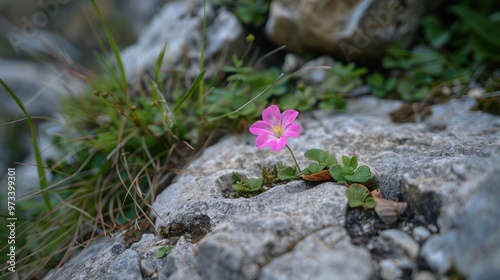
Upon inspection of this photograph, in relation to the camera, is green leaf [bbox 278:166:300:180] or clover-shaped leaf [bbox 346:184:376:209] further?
green leaf [bbox 278:166:300:180]

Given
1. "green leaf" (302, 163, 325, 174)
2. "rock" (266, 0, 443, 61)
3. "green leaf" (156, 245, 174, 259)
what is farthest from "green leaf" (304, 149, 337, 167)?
"rock" (266, 0, 443, 61)

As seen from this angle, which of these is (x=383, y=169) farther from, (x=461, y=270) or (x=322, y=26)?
(x=322, y=26)

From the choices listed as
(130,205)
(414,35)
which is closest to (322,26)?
(414,35)

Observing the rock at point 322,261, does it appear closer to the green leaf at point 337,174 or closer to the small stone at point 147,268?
the green leaf at point 337,174

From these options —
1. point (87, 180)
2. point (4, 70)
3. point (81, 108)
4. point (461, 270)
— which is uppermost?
point (4, 70)

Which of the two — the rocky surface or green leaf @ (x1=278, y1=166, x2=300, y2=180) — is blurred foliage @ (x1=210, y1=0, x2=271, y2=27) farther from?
green leaf @ (x1=278, y1=166, x2=300, y2=180)

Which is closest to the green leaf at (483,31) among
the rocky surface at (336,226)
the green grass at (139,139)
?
the green grass at (139,139)
